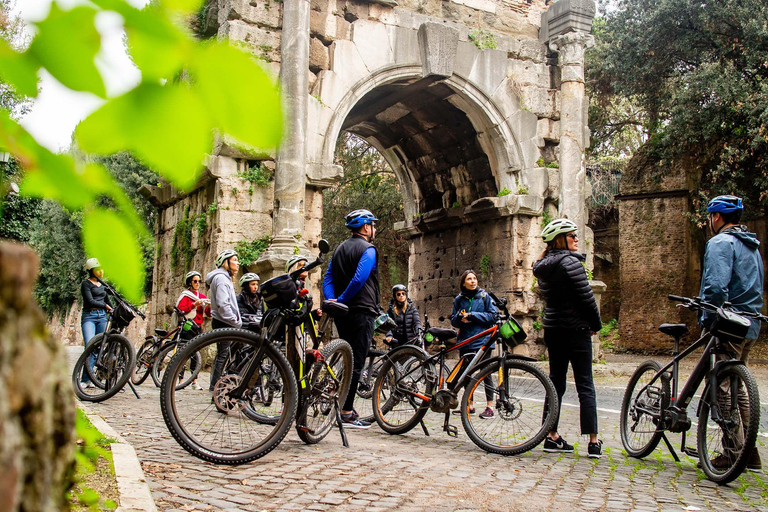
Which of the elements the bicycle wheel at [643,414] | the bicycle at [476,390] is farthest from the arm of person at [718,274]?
the bicycle at [476,390]

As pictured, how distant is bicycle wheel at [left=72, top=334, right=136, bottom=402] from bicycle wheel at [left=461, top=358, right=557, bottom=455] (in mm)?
3795

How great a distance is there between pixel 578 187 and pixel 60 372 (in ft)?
44.8

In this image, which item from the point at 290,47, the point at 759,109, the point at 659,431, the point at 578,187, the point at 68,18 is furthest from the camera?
the point at 759,109

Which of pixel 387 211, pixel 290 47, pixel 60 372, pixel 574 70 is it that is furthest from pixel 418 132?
pixel 60 372

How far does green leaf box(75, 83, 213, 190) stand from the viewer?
0.74 m

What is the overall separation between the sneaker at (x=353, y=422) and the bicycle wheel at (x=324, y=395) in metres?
0.48

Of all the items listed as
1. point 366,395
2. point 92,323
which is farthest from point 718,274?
point 92,323

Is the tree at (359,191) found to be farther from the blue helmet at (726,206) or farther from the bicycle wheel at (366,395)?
the blue helmet at (726,206)

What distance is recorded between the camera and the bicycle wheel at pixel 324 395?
17.8 ft

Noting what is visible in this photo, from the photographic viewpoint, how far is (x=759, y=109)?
52.4 ft

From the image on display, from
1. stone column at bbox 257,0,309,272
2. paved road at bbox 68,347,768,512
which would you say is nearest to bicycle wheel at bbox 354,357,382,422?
paved road at bbox 68,347,768,512

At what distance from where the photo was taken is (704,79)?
16.9 m

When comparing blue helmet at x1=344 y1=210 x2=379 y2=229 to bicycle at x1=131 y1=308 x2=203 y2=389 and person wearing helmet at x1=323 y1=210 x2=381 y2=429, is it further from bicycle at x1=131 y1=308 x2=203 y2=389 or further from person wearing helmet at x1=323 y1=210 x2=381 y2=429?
bicycle at x1=131 y1=308 x2=203 y2=389

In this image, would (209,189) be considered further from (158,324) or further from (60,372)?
(60,372)
